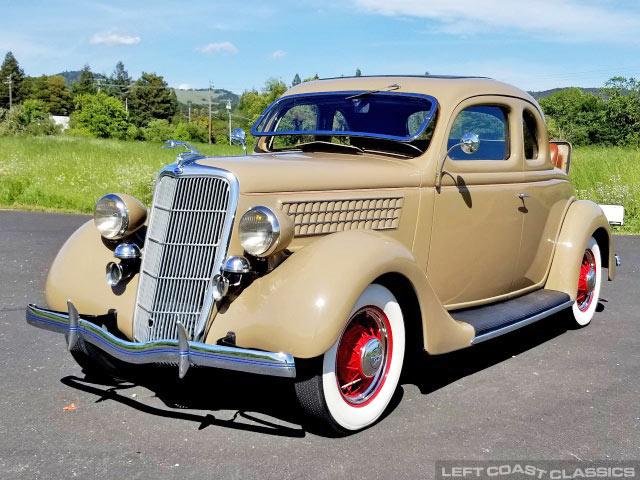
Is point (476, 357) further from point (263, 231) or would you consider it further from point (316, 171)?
point (263, 231)

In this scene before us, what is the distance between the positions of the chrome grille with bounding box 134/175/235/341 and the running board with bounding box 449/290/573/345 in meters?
1.72

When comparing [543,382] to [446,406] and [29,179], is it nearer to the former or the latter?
[446,406]

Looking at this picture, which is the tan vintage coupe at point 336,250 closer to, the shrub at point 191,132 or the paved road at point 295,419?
the paved road at point 295,419

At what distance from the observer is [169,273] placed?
3.84m

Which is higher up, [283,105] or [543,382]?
[283,105]

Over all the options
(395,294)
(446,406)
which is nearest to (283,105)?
(395,294)

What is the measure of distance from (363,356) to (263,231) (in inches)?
33.9

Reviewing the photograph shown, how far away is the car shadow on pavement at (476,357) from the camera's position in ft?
15.4

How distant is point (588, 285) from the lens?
623cm

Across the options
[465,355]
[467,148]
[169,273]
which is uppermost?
[467,148]

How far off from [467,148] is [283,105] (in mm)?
1741

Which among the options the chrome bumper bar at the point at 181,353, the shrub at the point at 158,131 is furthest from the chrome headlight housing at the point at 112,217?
the shrub at the point at 158,131

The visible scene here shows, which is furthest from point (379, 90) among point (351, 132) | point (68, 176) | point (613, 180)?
point (68, 176)

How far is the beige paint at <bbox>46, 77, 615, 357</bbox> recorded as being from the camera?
11.4ft
